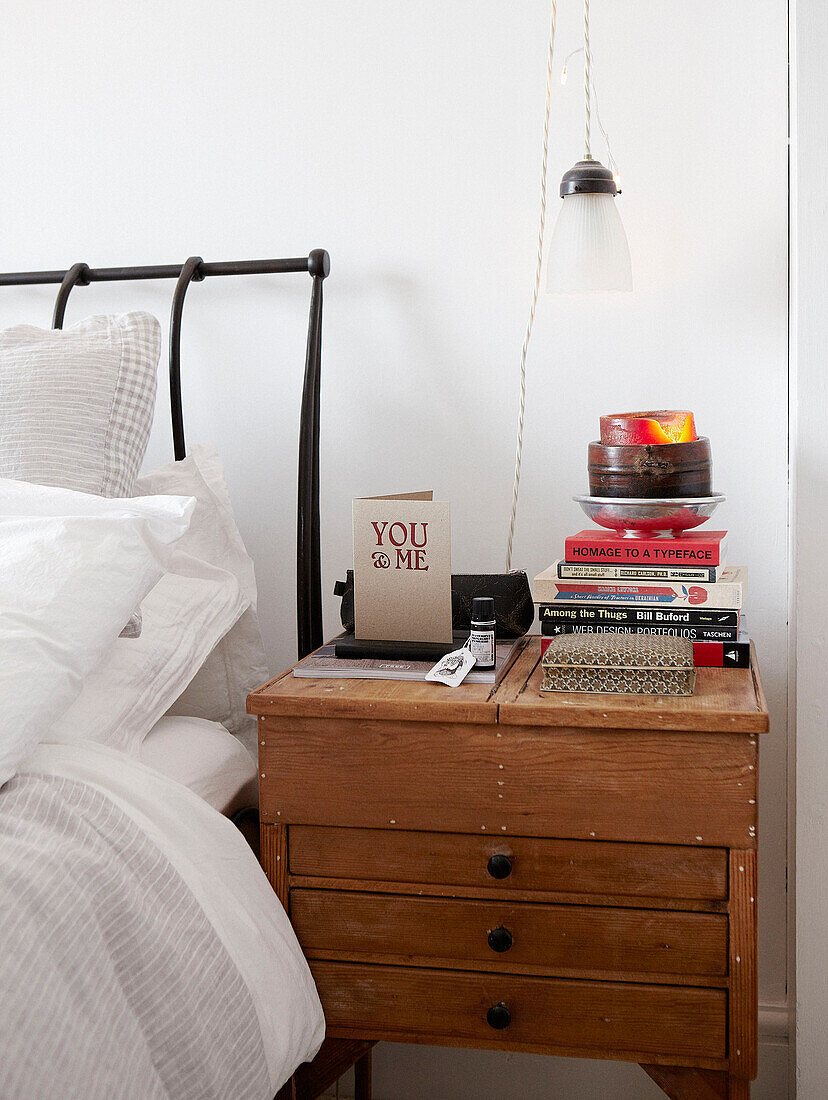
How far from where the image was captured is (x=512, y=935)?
105cm

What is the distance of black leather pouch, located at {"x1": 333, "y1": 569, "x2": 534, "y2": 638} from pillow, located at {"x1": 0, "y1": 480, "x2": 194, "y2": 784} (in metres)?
0.35

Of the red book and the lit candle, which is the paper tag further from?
the lit candle

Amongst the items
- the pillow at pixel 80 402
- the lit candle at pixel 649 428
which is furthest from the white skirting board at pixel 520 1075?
the pillow at pixel 80 402

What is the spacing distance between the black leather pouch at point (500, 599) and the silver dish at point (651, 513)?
0.14 metres

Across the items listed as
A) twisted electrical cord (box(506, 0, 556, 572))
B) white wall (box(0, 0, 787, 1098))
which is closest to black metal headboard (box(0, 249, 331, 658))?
white wall (box(0, 0, 787, 1098))

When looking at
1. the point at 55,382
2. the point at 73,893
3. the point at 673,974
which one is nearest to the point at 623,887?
the point at 673,974

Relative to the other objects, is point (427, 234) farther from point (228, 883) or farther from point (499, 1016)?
point (499, 1016)

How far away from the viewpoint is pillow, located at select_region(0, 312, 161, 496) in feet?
4.10

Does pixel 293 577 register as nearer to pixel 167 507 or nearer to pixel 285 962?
pixel 167 507

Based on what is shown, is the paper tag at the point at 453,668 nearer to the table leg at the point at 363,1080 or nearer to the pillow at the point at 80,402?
the pillow at the point at 80,402

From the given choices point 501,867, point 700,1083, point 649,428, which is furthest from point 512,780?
point 649,428

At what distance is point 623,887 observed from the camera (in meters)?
1.02

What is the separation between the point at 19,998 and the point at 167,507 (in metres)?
0.53

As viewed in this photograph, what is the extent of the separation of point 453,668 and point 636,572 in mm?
270
